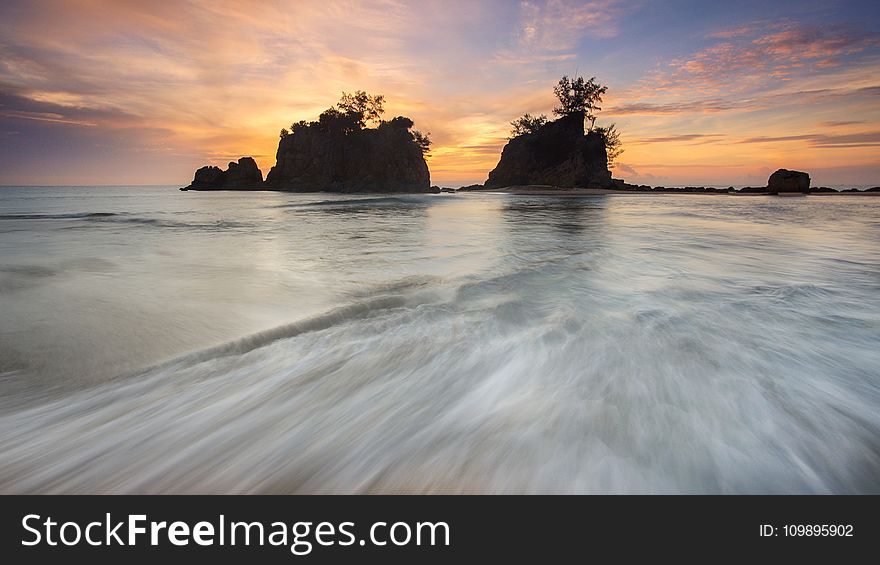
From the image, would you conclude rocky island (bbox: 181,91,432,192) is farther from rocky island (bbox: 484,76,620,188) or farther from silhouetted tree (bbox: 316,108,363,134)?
rocky island (bbox: 484,76,620,188)

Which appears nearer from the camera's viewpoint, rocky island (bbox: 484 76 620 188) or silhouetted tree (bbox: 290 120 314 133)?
rocky island (bbox: 484 76 620 188)

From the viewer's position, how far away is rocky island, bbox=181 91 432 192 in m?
54.5

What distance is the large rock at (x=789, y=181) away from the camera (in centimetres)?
3127

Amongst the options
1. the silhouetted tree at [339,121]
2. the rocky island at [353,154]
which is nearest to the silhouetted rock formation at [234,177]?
the rocky island at [353,154]

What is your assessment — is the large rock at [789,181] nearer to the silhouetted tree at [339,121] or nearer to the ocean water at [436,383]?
the ocean water at [436,383]

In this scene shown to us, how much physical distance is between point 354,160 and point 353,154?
1.04 metres

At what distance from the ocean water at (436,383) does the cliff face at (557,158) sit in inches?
1762

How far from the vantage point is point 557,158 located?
47812mm

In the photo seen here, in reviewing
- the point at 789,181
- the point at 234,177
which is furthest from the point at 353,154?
the point at 789,181

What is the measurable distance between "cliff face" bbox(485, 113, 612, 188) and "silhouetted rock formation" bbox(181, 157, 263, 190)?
4645cm

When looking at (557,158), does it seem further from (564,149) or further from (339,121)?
(339,121)

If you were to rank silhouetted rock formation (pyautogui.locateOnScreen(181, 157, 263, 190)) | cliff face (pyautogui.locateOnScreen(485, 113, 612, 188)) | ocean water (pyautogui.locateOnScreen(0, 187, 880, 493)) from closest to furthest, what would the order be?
ocean water (pyautogui.locateOnScreen(0, 187, 880, 493)), cliff face (pyautogui.locateOnScreen(485, 113, 612, 188)), silhouetted rock formation (pyautogui.locateOnScreen(181, 157, 263, 190))

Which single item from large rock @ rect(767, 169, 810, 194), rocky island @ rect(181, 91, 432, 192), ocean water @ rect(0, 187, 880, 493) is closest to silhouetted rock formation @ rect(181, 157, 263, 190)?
rocky island @ rect(181, 91, 432, 192)

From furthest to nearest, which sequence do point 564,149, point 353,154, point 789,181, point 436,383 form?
point 353,154
point 564,149
point 789,181
point 436,383
